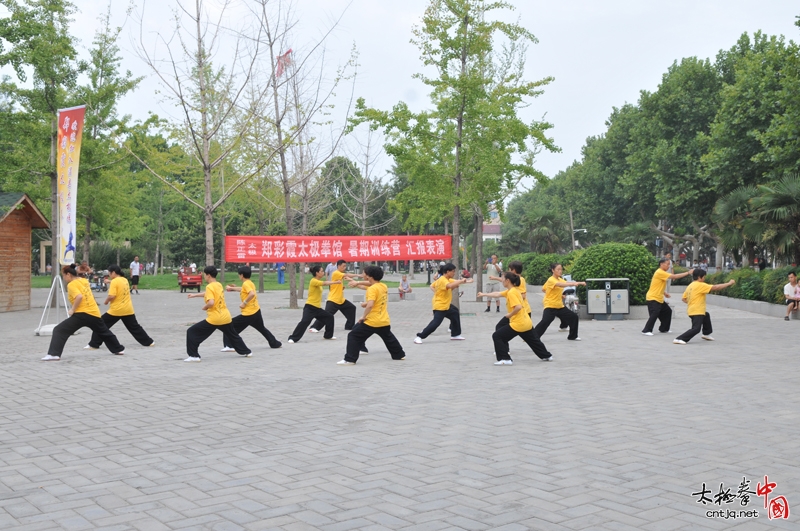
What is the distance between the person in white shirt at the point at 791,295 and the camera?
19.9 meters

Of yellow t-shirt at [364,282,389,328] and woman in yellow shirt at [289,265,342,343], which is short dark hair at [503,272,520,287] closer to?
yellow t-shirt at [364,282,389,328]

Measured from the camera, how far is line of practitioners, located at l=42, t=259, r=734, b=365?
11.6 metres

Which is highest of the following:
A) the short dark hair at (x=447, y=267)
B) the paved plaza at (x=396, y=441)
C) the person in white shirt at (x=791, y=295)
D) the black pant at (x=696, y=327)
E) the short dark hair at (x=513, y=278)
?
the short dark hair at (x=447, y=267)

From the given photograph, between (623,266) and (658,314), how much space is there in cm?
544

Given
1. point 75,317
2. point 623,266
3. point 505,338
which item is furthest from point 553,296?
point 75,317

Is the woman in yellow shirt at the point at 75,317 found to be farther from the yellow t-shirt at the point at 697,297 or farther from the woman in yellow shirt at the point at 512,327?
the yellow t-shirt at the point at 697,297

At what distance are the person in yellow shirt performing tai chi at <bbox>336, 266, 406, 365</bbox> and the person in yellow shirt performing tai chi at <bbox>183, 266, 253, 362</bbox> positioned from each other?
6.25ft

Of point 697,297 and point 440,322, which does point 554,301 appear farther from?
point 697,297

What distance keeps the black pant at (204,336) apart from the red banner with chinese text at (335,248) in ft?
37.8

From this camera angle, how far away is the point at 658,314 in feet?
51.8

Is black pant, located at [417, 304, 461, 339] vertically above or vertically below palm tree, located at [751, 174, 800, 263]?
below

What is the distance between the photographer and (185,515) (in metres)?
4.58

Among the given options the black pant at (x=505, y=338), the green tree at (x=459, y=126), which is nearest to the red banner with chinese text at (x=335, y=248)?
the green tree at (x=459, y=126)

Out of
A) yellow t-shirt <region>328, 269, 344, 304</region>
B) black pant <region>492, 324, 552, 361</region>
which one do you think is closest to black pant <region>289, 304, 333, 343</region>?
yellow t-shirt <region>328, 269, 344, 304</region>
